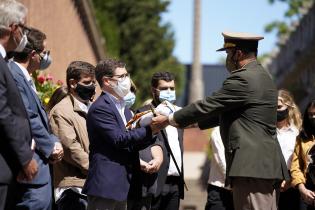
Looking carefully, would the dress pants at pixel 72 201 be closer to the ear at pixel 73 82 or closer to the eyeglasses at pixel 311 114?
the ear at pixel 73 82

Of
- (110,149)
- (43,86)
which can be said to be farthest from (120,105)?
(43,86)

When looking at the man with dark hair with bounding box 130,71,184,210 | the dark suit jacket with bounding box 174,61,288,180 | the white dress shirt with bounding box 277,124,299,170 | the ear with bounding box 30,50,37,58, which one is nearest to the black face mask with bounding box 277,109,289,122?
the white dress shirt with bounding box 277,124,299,170

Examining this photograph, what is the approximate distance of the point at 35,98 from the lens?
25.3 ft

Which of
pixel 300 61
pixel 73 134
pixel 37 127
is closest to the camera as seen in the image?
pixel 37 127

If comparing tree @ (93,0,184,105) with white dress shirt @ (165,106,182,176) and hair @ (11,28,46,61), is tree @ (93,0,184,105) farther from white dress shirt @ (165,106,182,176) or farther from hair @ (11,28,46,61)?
hair @ (11,28,46,61)

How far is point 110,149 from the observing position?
8.32 m

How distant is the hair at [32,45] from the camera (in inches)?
320

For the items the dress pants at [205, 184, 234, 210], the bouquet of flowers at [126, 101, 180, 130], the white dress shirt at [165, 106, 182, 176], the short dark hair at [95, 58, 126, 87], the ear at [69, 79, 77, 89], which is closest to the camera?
the bouquet of flowers at [126, 101, 180, 130]

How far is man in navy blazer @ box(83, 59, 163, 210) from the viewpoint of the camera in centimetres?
820

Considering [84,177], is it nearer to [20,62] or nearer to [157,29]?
[20,62]

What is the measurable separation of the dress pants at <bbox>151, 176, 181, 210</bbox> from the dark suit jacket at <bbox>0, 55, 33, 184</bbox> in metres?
3.65

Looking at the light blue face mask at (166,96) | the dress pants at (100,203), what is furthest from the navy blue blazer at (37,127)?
the light blue face mask at (166,96)

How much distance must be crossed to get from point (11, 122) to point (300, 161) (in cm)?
473

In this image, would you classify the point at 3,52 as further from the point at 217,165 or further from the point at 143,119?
the point at 217,165
